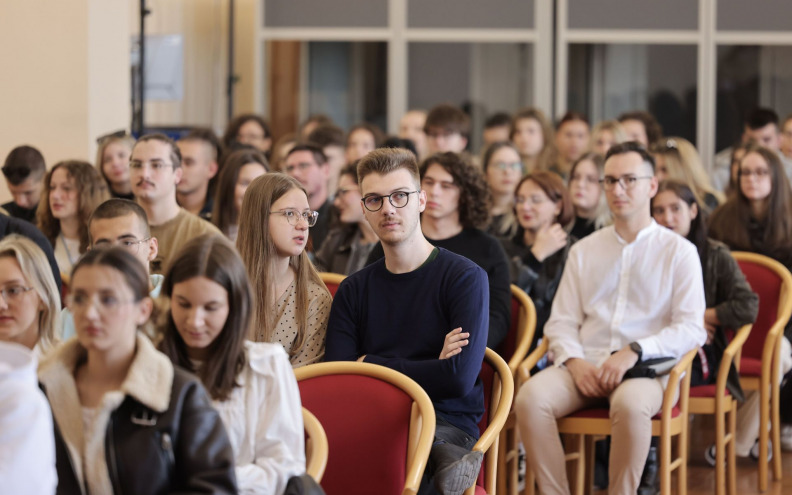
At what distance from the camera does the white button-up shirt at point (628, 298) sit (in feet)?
12.6

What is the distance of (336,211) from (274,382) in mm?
2770

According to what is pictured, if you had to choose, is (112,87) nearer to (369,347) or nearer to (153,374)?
(369,347)

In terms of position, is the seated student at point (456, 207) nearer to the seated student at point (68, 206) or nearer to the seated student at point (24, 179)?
the seated student at point (68, 206)

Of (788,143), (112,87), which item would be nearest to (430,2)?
(788,143)

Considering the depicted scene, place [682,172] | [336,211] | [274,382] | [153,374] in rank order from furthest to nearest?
[682,172], [336,211], [274,382], [153,374]

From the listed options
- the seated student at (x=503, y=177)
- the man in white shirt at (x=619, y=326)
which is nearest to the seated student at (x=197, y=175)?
the seated student at (x=503, y=177)

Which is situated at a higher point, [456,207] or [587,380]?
[456,207]

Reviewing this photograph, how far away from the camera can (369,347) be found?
306 cm

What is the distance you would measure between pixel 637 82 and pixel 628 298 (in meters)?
6.28

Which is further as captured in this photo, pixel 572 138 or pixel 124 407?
pixel 572 138

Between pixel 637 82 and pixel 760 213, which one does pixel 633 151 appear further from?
pixel 637 82

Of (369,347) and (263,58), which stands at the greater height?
(263,58)

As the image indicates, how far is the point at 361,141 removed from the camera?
6.78 m

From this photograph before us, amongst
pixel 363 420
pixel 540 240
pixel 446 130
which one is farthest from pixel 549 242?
→ pixel 363 420
